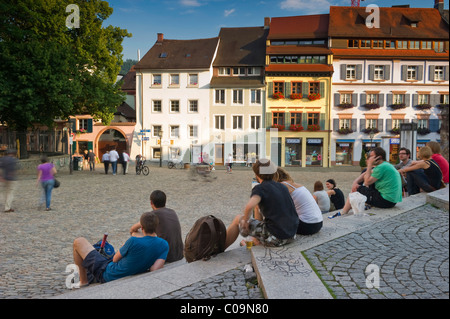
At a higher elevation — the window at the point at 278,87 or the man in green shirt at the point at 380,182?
the window at the point at 278,87

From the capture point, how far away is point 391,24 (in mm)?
42375

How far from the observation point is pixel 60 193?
53.0 feet

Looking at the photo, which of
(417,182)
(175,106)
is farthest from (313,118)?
(417,182)

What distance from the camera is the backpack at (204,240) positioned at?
5.01 meters

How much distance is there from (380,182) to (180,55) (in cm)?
3829

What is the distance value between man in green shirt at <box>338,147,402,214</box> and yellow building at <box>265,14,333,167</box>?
32.9 meters

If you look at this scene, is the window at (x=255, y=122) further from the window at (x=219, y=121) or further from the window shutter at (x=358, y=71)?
the window shutter at (x=358, y=71)

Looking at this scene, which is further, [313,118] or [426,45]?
[313,118]

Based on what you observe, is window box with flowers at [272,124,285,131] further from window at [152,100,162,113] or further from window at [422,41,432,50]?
window at [422,41,432,50]

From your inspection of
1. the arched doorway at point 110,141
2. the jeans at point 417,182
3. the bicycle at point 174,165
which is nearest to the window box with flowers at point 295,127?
the bicycle at point 174,165

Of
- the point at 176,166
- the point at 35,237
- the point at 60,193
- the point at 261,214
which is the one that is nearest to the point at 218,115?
the point at 176,166

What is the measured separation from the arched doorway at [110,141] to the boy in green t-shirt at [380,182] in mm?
37285

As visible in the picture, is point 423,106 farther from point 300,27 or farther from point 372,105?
point 300,27
